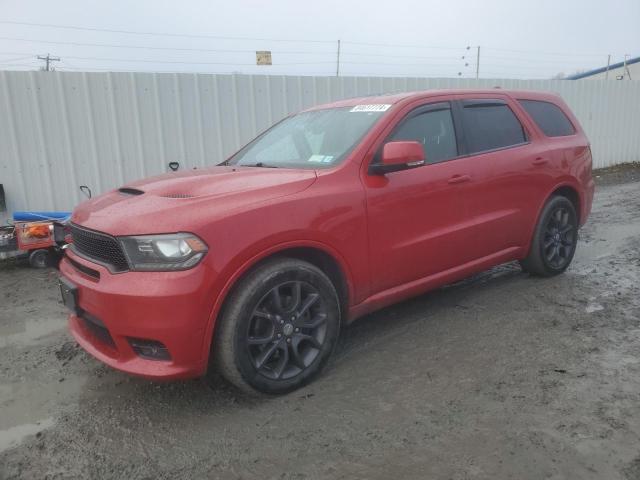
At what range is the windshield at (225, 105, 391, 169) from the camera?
3451 millimetres

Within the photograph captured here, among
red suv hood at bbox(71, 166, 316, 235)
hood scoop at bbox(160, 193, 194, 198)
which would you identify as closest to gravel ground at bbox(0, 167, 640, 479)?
red suv hood at bbox(71, 166, 316, 235)

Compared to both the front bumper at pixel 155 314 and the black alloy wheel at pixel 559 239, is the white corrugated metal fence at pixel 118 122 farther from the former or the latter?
the black alloy wheel at pixel 559 239

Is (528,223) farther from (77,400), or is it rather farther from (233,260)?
(77,400)

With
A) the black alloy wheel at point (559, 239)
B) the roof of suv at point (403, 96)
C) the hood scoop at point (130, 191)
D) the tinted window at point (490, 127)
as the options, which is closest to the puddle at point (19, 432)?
the hood scoop at point (130, 191)

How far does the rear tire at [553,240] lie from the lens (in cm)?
461

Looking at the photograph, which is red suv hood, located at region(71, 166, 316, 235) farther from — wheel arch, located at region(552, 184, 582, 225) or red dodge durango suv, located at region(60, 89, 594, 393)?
wheel arch, located at region(552, 184, 582, 225)

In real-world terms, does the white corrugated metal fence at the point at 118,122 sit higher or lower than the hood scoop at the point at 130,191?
higher

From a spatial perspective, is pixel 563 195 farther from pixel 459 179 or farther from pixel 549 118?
pixel 459 179

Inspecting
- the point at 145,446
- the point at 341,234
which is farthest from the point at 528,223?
the point at 145,446

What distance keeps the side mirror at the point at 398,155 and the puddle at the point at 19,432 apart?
240 cm

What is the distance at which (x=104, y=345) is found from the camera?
2885 mm

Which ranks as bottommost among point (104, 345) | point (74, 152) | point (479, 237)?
point (104, 345)

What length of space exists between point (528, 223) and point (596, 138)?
10.4 metres

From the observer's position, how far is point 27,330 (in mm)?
4109
